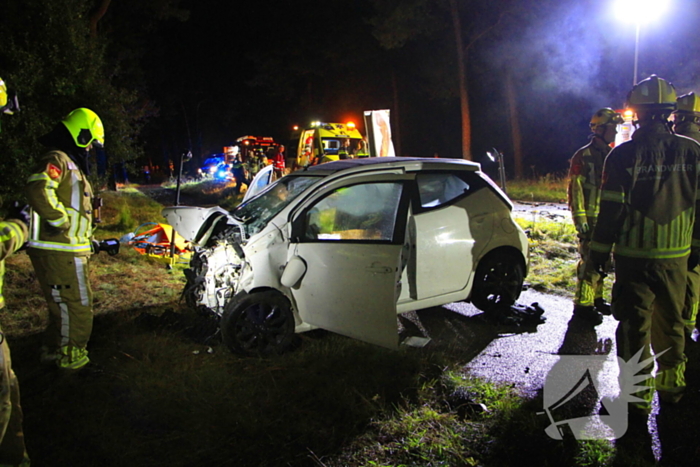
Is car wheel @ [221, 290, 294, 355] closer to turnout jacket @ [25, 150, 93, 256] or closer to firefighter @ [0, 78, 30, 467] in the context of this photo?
turnout jacket @ [25, 150, 93, 256]

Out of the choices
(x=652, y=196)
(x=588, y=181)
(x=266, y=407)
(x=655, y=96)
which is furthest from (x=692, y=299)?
(x=266, y=407)

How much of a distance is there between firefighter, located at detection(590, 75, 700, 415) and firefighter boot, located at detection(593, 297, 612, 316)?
2083 millimetres

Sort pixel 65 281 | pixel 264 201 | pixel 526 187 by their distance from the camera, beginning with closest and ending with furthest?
pixel 65 281
pixel 264 201
pixel 526 187

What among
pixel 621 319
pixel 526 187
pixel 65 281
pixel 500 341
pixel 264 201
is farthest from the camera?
pixel 526 187

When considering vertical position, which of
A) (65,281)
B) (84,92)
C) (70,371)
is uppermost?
(84,92)

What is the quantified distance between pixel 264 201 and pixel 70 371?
2.24 m

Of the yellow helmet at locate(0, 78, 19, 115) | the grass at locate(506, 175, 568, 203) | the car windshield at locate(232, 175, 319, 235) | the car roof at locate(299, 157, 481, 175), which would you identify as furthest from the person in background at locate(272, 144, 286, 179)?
the yellow helmet at locate(0, 78, 19, 115)

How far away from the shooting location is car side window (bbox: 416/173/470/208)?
497 cm

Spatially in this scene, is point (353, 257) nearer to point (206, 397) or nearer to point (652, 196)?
point (206, 397)

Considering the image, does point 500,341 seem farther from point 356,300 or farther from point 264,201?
point 264,201

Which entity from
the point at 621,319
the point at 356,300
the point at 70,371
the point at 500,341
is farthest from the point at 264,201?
the point at 621,319

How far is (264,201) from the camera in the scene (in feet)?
16.8

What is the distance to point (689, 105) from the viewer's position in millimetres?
4969

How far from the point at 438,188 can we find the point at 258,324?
Answer: 2.21 metres
